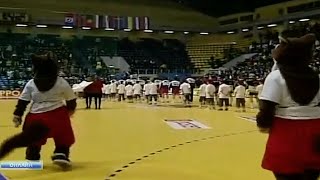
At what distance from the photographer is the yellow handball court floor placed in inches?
231

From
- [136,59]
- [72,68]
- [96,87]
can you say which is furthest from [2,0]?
[96,87]

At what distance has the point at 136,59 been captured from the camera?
42.6m

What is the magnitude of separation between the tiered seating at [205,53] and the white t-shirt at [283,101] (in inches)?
1613

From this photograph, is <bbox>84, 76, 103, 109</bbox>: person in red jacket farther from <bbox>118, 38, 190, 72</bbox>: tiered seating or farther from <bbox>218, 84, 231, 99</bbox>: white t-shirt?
<bbox>118, 38, 190, 72</bbox>: tiered seating

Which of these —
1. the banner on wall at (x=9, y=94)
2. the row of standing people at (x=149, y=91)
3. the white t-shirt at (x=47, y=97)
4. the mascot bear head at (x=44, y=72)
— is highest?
the mascot bear head at (x=44, y=72)

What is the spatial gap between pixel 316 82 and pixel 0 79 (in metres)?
33.0

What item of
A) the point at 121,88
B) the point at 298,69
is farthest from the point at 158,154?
the point at 121,88

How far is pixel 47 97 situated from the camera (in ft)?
19.9

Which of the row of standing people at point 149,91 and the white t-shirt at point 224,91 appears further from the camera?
the row of standing people at point 149,91

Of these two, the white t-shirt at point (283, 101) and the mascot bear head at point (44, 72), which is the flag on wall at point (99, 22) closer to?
the mascot bear head at point (44, 72)

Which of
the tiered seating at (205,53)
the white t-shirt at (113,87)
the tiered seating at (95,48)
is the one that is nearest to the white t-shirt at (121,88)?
the white t-shirt at (113,87)

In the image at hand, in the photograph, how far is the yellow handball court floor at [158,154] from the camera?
19.3 ft

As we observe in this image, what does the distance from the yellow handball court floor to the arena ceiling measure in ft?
104

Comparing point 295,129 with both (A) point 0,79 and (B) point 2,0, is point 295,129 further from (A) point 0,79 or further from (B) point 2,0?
(B) point 2,0
